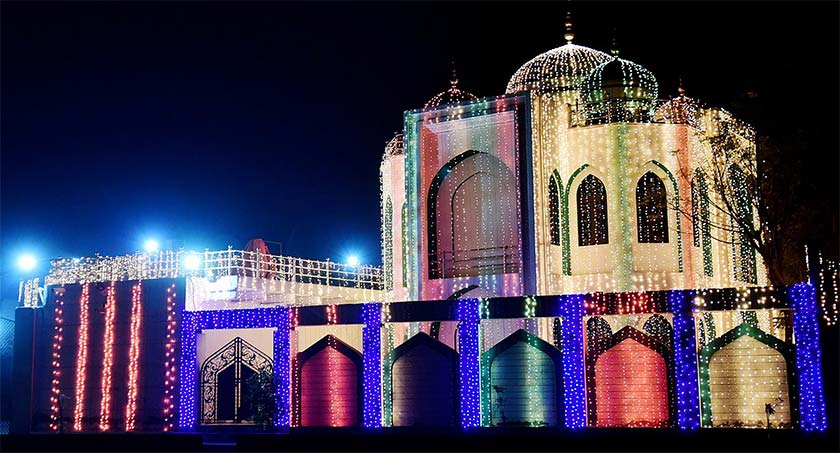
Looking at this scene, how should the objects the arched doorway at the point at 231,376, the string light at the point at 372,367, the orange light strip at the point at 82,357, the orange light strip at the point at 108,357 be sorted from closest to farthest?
the string light at the point at 372,367, the arched doorway at the point at 231,376, the orange light strip at the point at 108,357, the orange light strip at the point at 82,357

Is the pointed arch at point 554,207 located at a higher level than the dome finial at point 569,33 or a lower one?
lower

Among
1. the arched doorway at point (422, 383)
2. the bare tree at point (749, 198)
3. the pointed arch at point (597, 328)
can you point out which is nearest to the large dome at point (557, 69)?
the bare tree at point (749, 198)

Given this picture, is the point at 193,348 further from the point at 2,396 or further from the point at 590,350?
the point at 2,396

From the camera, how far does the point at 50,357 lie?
955 inches

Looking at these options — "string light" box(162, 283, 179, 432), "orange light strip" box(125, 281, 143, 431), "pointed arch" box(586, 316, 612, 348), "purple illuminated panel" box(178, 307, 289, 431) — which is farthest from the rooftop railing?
"orange light strip" box(125, 281, 143, 431)

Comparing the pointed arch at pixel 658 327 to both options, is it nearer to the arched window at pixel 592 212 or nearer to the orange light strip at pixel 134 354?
the arched window at pixel 592 212

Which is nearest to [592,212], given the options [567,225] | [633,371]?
[567,225]

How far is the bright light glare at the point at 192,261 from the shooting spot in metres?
23.7

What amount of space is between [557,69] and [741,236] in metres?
6.51

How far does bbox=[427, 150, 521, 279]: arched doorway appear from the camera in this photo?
24.3 m

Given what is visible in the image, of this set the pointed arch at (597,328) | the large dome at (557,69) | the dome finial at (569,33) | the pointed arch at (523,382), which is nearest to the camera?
the pointed arch at (523,382)

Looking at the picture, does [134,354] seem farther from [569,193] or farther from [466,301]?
[569,193]

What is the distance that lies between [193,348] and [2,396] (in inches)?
427

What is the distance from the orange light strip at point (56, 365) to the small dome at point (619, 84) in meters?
13.5
